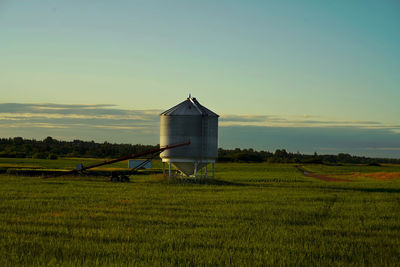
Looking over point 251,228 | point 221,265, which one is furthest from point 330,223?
point 221,265

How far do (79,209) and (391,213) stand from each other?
14.5 metres

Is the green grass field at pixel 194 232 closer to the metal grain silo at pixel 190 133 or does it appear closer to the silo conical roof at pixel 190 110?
the metal grain silo at pixel 190 133

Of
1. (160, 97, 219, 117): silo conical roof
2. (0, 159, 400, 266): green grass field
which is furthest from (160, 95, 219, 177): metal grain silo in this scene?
(0, 159, 400, 266): green grass field

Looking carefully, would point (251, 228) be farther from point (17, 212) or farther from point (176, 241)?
point (17, 212)

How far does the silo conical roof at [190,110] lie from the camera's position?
148 feet

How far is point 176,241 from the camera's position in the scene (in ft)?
52.0

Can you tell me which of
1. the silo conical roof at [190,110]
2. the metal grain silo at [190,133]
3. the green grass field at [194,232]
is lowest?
the green grass field at [194,232]

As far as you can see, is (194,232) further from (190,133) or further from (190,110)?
(190,110)

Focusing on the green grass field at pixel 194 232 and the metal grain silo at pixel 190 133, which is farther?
the metal grain silo at pixel 190 133

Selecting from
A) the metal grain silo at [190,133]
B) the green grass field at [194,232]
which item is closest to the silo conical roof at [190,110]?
the metal grain silo at [190,133]

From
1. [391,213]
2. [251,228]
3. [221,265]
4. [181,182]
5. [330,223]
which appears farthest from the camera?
[181,182]

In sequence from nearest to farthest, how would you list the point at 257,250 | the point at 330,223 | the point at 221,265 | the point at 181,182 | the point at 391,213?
the point at 221,265, the point at 257,250, the point at 330,223, the point at 391,213, the point at 181,182

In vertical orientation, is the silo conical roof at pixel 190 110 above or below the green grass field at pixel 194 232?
above

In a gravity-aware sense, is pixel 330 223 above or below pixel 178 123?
below
